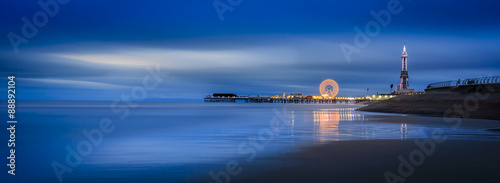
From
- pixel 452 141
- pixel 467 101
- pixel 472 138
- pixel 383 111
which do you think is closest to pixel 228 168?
pixel 452 141

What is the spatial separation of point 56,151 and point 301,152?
11.3 metres

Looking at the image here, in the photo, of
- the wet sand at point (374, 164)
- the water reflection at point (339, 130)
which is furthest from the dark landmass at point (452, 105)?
the wet sand at point (374, 164)

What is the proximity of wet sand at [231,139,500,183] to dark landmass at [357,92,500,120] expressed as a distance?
23.5m

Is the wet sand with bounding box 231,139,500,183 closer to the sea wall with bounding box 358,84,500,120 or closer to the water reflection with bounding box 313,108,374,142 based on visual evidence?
the water reflection with bounding box 313,108,374,142

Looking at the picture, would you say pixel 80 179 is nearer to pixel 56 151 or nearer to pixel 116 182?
pixel 116 182

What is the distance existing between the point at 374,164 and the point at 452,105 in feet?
127

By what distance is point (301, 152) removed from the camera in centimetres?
1623

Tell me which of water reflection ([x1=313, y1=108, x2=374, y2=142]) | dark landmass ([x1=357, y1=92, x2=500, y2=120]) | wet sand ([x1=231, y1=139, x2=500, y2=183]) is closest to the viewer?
wet sand ([x1=231, y1=139, x2=500, y2=183])

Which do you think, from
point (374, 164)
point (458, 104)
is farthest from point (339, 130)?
point (458, 104)

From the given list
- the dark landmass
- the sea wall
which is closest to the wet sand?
the dark landmass

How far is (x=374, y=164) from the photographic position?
13.0 m

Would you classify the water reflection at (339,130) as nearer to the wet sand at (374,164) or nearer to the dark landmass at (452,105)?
the wet sand at (374,164)

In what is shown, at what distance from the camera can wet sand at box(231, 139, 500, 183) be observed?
10.9 metres

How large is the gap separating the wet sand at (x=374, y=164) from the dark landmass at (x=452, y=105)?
77.1ft
